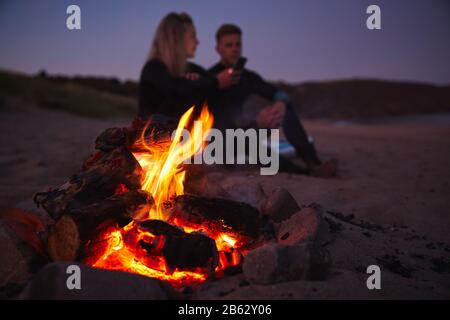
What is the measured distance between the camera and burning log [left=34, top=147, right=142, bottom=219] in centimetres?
236

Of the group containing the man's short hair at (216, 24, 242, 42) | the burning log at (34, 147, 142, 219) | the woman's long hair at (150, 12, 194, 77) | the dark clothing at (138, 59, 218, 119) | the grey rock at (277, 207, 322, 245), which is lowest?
the grey rock at (277, 207, 322, 245)

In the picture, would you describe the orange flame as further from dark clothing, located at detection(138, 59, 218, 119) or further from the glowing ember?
dark clothing, located at detection(138, 59, 218, 119)

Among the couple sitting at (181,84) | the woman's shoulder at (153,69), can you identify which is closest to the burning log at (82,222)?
the couple sitting at (181,84)

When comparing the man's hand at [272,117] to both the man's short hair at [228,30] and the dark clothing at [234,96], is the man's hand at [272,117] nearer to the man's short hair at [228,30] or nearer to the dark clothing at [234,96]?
the dark clothing at [234,96]

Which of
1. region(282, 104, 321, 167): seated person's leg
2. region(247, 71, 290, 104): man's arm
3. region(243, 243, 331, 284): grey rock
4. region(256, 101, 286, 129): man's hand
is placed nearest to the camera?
region(243, 243, 331, 284): grey rock

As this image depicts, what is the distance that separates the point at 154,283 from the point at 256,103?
627 inches

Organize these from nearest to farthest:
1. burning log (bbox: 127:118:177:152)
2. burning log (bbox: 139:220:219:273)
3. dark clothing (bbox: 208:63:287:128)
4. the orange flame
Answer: burning log (bbox: 139:220:219:273), burning log (bbox: 127:118:177:152), the orange flame, dark clothing (bbox: 208:63:287:128)

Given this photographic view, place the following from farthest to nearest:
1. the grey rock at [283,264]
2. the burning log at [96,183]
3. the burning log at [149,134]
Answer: the burning log at [149,134]
the burning log at [96,183]
the grey rock at [283,264]

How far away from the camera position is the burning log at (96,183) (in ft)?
7.75

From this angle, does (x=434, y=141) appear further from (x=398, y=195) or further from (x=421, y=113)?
(x=421, y=113)

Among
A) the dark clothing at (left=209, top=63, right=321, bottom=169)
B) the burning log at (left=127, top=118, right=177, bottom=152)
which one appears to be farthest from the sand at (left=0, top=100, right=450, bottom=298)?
the burning log at (left=127, top=118, right=177, bottom=152)

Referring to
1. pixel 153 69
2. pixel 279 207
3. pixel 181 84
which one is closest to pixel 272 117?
pixel 181 84

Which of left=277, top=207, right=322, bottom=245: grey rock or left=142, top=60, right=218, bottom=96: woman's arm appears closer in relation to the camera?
left=277, top=207, right=322, bottom=245: grey rock

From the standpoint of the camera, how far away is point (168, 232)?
7.18 feet
